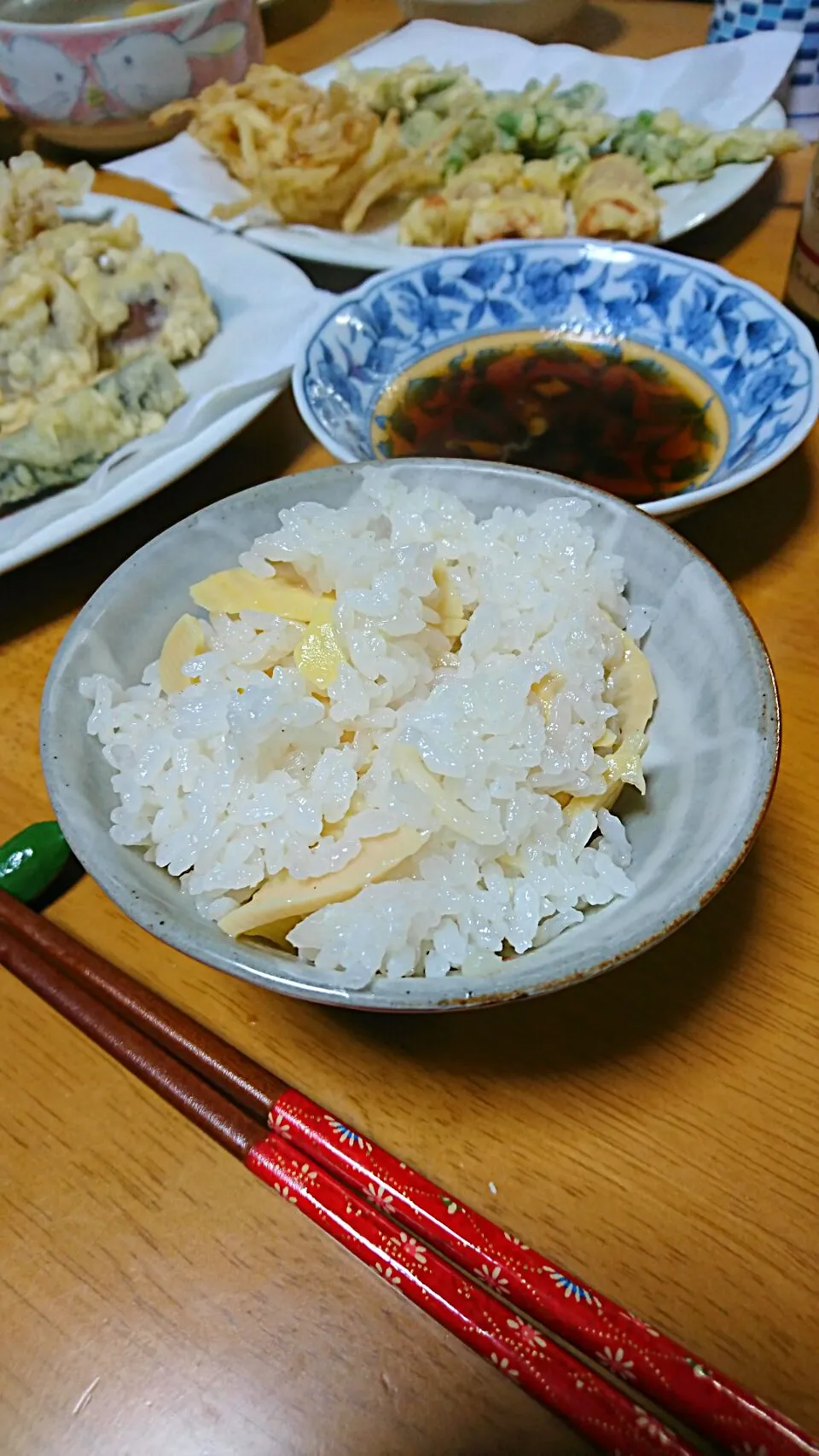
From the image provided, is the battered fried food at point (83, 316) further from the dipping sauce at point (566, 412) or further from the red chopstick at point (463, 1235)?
the red chopstick at point (463, 1235)

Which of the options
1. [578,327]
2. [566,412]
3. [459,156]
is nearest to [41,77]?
[459,156]

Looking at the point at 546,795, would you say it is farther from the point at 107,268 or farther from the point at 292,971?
the point at 107,268

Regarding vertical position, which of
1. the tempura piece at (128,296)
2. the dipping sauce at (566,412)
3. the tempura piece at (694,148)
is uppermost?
the tempura piece at (694,148)

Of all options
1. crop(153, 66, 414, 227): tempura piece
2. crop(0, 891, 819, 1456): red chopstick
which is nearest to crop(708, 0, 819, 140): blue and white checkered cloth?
crop(153, 66, 414, 227): tempura piece

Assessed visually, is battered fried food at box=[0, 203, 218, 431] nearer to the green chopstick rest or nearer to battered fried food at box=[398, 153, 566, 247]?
battered fried food at box=[398, 153, 566, 247]

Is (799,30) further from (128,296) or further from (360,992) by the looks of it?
(360,992)

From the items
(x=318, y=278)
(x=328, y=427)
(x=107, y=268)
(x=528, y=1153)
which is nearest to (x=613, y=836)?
(x=528, y=1153)

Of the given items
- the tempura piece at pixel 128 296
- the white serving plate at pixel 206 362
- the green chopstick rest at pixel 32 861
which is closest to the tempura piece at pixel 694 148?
the white serving plate at pixel 206 362
